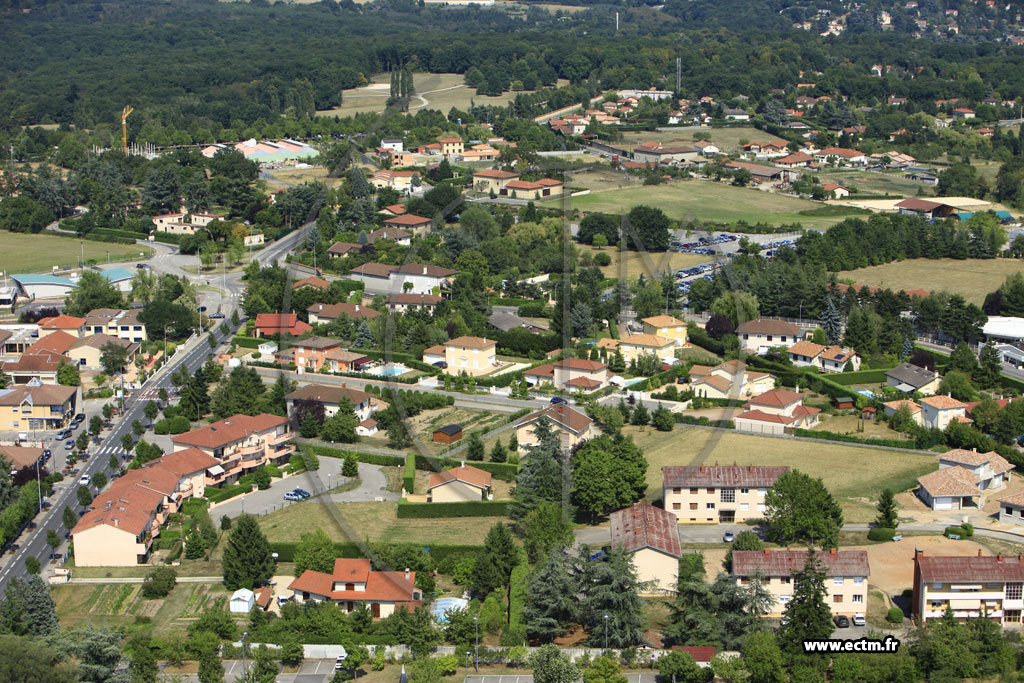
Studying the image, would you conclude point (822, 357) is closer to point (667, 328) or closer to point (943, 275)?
point (667, 328)

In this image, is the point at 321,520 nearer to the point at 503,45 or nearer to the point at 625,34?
the point at 503,45

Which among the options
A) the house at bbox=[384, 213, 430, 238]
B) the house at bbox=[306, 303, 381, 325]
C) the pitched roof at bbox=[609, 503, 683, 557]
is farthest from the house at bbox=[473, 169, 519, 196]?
the pitched roof at bbox=[609, 503, 683, 557]

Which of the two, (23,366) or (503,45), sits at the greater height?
(503,45)

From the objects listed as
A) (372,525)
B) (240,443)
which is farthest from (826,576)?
(240,443)

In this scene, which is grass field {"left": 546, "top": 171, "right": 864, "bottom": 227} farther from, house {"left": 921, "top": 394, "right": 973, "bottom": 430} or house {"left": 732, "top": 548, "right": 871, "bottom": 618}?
house {"left": 732, "top": 548, "right": 871, "bottom": 618}

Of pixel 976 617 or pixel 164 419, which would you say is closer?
pixel 976 617

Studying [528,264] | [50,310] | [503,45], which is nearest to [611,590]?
[528,264]
